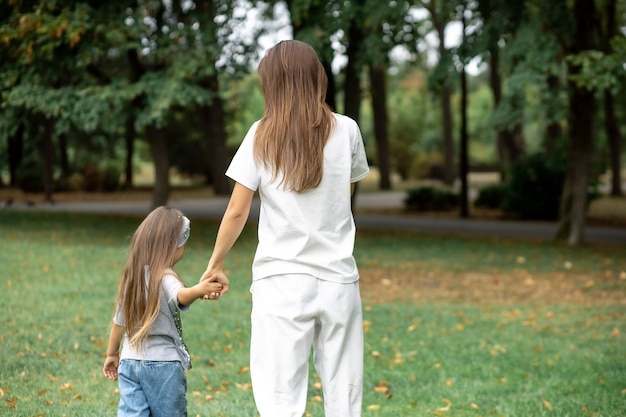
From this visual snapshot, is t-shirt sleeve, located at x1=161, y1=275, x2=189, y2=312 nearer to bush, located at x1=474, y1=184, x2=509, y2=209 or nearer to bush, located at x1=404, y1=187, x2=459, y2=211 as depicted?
bush, located at x1=474, y1=184, x2=509, y2=209

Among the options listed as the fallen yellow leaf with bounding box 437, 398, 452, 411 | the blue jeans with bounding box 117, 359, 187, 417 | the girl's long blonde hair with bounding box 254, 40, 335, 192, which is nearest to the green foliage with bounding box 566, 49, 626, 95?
the fallen yellow leaf with bounding box 437, 398, 452, 411

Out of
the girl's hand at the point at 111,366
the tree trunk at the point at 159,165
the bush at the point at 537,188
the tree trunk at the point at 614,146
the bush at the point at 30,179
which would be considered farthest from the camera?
the bush at the point at 30,179

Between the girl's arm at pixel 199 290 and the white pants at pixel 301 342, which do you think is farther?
the girl's arm at pixel 199 290

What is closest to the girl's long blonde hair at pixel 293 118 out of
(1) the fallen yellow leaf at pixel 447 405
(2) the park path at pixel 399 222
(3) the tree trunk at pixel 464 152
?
(1) the fallen yellow leaf at pixel 447 405

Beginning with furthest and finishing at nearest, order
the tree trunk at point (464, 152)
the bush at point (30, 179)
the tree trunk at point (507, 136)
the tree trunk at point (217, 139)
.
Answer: the bush at point (30, 179) → the tree trunk at point (217, 139) → the tree trunk at point (507, 136) → the tree trunk at point (464, 152)

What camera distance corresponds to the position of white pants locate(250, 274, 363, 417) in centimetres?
372

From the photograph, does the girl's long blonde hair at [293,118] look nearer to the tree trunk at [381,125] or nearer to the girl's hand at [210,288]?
the girl's hand at [210,288]

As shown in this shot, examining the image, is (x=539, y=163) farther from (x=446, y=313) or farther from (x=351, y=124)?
(x=351, y=124)

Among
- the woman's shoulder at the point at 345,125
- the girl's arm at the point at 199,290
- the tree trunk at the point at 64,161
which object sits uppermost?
the woman's shoulder at the point at 345,125

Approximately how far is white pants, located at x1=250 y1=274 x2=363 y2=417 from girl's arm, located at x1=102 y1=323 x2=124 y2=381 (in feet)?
2.31

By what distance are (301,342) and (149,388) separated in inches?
29.8

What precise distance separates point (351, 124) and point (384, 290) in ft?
27.3

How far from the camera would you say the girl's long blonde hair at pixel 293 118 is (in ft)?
12.1

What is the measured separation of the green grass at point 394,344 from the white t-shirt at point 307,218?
2.40 metres
